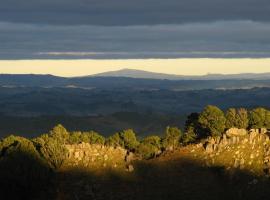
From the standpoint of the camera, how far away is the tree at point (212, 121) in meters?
162

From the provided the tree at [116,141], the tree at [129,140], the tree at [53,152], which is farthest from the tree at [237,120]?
the tree at [53,152]

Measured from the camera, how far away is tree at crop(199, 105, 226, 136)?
531 ft

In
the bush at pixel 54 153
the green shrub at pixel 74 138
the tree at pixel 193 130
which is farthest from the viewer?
the green shrub at pixel 74 138

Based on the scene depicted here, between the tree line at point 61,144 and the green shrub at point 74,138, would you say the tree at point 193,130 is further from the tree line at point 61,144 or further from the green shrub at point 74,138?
the green shrub at point 74,138

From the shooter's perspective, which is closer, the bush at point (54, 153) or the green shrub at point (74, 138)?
the bush at point (54, 153)

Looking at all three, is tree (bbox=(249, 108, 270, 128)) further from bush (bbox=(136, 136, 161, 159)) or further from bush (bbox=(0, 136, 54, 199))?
bush (bbox=(0, 136, 54, 199))

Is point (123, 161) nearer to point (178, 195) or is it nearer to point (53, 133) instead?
point (178, 195)

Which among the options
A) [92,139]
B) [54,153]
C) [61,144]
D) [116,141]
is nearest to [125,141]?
[116,141]

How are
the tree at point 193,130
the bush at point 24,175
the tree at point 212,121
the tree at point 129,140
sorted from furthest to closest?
the tree at point 129,140, the tree at point 193,130, the tree at point 212,121, the bush at point 24,175

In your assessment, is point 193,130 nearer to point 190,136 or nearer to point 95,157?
point 190,136

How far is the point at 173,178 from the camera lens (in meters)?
128

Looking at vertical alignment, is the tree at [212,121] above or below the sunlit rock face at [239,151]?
above

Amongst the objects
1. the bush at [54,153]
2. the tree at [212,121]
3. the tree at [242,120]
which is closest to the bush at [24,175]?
the bush at [54,153]

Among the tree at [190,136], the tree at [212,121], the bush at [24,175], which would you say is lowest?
the bush at [24,175]
